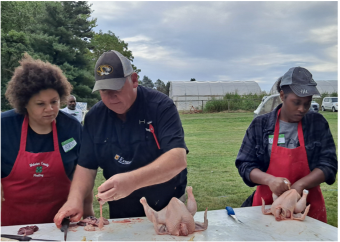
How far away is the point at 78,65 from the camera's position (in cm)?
1600

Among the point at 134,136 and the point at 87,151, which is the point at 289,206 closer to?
the point at 134,136

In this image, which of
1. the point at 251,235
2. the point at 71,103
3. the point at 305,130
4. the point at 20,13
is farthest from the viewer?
the point at 20,13

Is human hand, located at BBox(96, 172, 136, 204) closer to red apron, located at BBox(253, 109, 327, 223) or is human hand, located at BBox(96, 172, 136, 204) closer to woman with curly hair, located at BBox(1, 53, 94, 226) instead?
woman with curly hair, located at BBox(1, 53, 94, 226)

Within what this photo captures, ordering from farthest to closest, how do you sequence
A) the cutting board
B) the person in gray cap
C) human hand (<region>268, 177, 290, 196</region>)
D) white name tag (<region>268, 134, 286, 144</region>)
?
white name tag (<region>268, 134, 286, 144</region>) → the person in gray cap → human hand (<region>268, 177, 290, 196</region>) → the cutting board

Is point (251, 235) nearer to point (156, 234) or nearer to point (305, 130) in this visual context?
point (156, 234)

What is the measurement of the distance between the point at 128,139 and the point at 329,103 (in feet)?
72.4

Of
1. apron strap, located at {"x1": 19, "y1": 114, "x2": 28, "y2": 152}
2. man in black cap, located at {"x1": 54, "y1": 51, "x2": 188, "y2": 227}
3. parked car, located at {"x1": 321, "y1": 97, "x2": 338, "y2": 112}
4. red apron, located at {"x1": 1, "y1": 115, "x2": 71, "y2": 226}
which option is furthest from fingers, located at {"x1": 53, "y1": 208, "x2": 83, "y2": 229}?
parked car, located at {"x1": 321, "y1": 97, "x2": 338, "y2": 112}

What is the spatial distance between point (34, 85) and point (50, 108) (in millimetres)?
195

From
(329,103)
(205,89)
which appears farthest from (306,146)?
(205,89)

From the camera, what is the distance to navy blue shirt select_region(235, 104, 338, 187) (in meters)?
2.30

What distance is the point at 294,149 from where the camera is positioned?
7.59ft

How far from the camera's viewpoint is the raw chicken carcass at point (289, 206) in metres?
2.04

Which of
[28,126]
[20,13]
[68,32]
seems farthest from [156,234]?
[20,13]

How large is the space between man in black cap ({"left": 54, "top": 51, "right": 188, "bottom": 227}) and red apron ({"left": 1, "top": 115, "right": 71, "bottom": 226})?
28 centimetres
